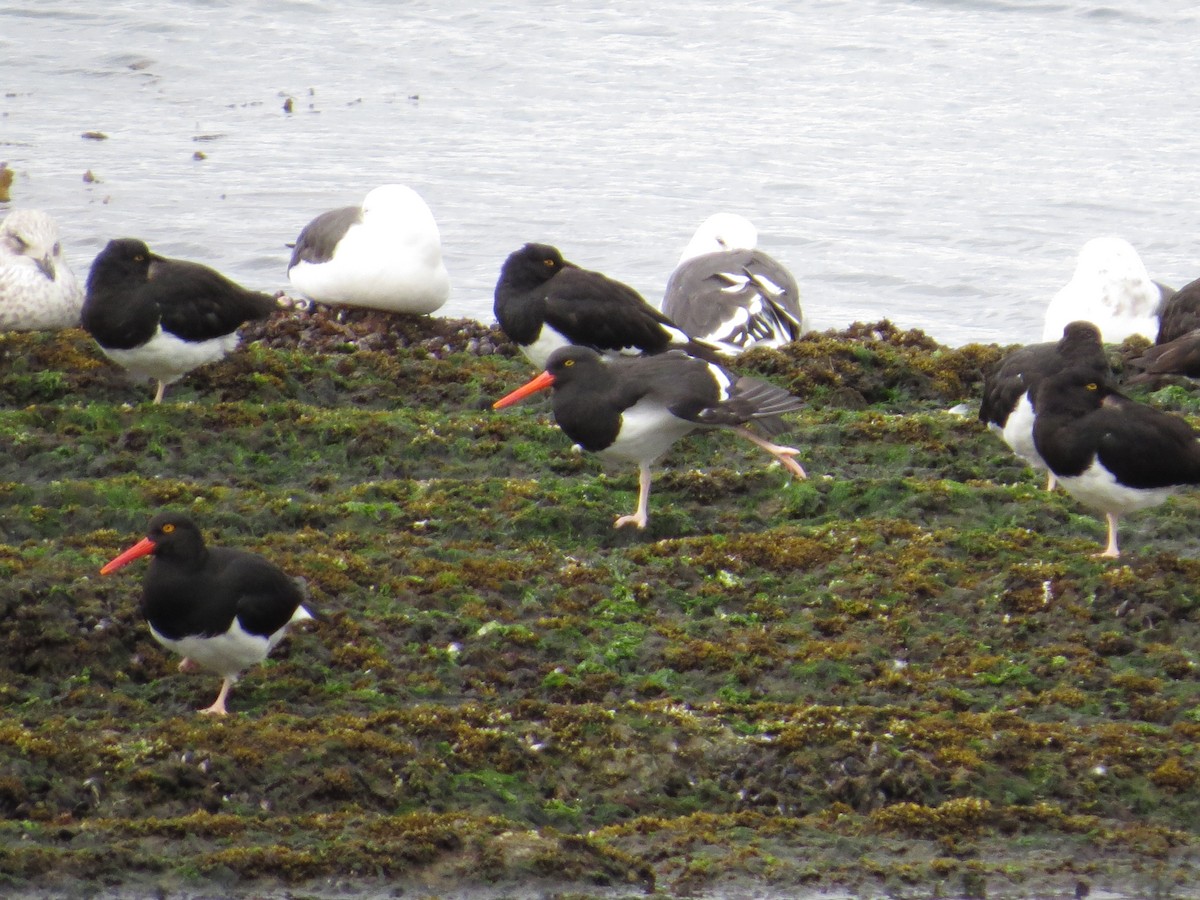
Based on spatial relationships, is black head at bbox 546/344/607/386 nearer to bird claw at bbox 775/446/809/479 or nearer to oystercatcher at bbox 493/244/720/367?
bird claw at bbox 775/446/809/479

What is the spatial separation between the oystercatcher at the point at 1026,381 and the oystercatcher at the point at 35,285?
5.66 metres

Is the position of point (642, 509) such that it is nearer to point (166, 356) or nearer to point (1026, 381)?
point (1026, 381)

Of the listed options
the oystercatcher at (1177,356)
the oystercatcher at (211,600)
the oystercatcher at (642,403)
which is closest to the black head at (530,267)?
the oystercatcher at (642,403)

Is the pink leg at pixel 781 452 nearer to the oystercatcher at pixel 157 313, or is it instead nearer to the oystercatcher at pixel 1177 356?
the oystercatcher at pixel 1177 356

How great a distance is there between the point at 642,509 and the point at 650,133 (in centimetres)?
1519

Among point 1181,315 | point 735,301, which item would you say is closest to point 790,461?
point 735,301

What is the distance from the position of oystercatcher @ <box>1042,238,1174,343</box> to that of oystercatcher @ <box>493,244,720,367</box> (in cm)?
374

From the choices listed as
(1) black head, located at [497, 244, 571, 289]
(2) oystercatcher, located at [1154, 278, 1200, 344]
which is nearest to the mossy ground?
(1) black head, located at [497, 244, 571, 289]

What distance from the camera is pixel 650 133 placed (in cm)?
2188

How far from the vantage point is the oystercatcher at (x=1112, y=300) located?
11.9m

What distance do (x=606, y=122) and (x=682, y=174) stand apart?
229 centimetres

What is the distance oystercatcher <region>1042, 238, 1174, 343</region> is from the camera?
1185cm

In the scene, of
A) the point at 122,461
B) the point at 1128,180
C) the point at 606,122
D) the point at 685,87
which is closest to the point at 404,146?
the point at 606,122

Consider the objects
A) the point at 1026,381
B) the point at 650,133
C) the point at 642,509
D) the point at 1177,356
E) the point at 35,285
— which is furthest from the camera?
the point at 650,133
